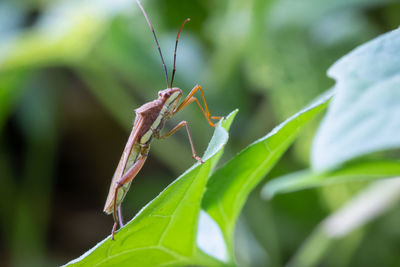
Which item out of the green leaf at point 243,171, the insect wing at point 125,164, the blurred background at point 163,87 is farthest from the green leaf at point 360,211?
the green leaf at point 243,171

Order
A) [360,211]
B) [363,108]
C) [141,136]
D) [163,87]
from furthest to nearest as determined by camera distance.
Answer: [163,87], [360,211], [141,136], [363,108]

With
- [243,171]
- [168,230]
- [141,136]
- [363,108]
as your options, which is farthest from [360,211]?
[363,108]

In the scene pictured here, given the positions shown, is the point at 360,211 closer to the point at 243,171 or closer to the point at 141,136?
the point at 141,136

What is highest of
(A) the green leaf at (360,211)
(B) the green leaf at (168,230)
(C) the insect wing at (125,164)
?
(C) the insect wing at (125,164)

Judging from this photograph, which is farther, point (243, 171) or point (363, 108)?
Answer: point (243, 171)

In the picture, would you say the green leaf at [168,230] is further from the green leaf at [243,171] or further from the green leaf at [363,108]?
the green leaf at [363,108]

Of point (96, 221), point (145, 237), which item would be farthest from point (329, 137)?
point (96, 221)

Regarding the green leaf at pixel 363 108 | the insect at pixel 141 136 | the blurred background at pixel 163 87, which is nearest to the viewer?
Result: the green leaf at pixel 363 108
